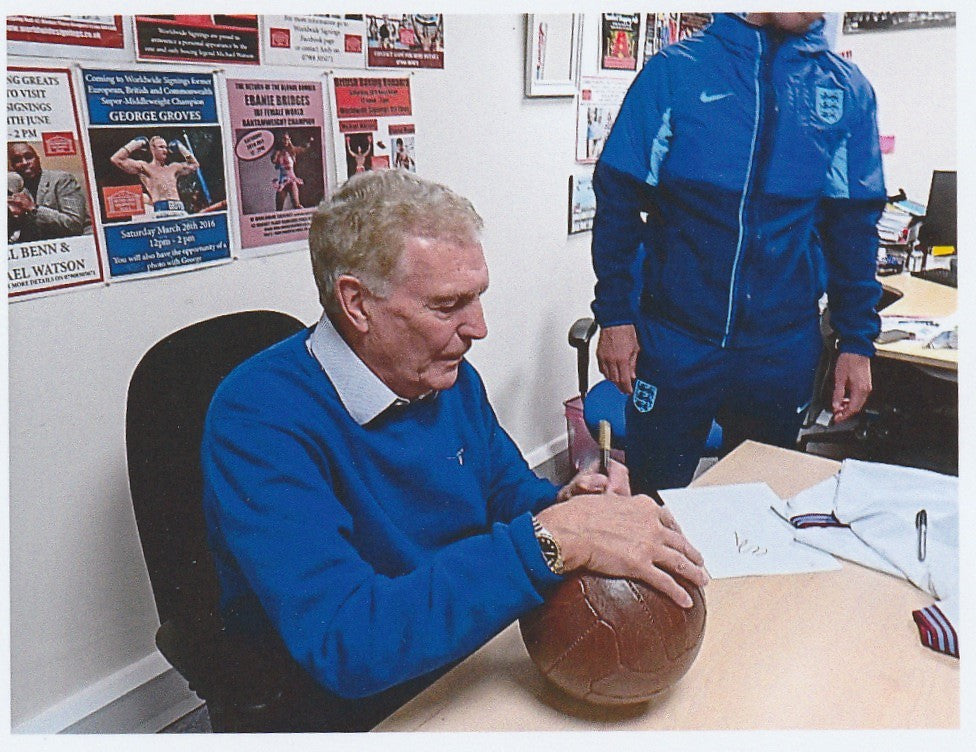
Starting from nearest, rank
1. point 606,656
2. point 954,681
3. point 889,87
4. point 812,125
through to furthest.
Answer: point 606,656 < point 954,681 < point 812,125 < point 889,87

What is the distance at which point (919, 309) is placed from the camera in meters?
2.56

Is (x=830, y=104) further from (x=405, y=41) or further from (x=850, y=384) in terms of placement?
(x=405, y=41)

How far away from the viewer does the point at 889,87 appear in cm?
309

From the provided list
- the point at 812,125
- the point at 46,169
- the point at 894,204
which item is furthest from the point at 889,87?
the point at 46,169

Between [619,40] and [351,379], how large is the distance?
1.92 meters

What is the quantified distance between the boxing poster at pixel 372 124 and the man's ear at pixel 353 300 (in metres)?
0.78

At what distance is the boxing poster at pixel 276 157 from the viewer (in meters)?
1.48

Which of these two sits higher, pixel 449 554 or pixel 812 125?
pixel 812 125

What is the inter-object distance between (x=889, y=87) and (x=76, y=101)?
294cm

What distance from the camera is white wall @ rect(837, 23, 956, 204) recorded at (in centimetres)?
290

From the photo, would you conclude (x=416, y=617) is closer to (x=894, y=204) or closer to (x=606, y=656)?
(x=606, y=656)

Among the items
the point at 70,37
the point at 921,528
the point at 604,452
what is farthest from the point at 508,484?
the point at 70,37

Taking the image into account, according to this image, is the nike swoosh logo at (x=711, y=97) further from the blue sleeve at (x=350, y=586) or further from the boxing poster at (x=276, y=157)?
the blue sleeve at (x=350, y=586)
